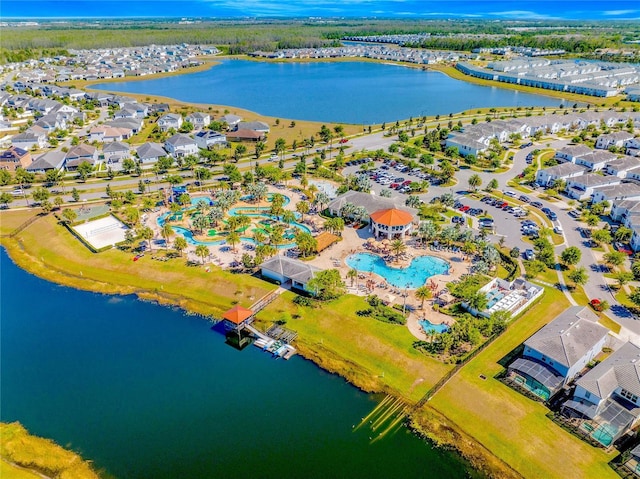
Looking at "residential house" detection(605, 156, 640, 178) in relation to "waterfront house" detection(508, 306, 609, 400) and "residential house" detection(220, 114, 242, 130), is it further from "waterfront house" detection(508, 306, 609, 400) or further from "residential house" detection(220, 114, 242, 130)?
"residential house" detection(220, 114, 242, 130)

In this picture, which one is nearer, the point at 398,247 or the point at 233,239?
the point at 398,247

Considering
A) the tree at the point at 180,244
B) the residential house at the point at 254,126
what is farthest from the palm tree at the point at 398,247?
the residential house at the point at 254,126

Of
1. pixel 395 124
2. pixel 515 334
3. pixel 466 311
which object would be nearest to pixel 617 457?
pixel 515 334

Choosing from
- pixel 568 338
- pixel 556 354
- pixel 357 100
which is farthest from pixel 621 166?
pixel 357 100

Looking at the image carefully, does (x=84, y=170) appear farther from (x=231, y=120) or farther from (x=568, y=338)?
(x=568, y=338)

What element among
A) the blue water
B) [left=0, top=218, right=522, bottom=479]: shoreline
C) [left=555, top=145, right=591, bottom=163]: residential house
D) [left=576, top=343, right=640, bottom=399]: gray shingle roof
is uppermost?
[left=555, top=145, right=591, bottom=163]: residential house

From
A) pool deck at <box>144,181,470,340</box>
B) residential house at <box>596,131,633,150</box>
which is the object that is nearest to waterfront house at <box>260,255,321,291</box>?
pool deck at <box>144,181,470,340</box>
